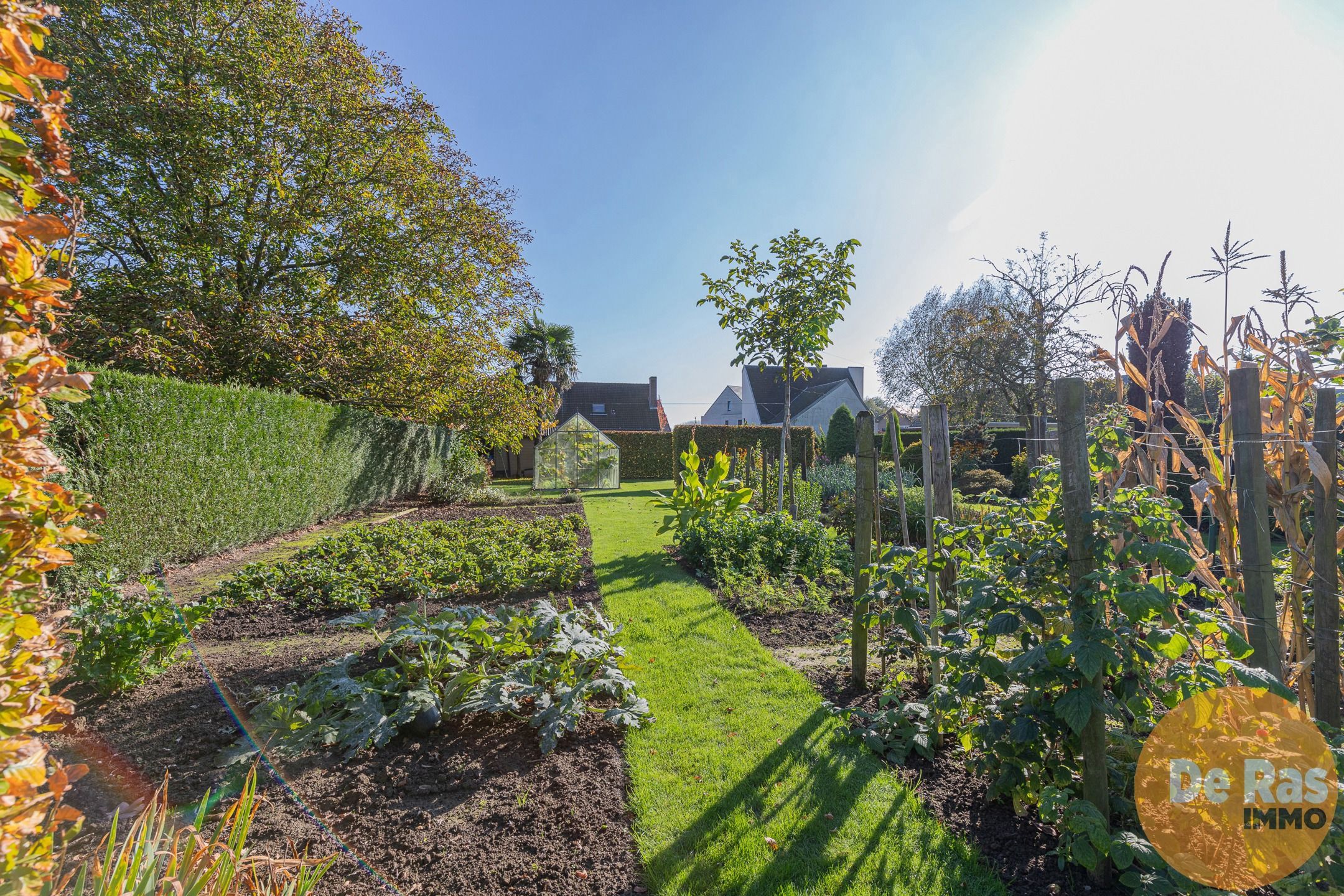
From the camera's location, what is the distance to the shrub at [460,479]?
48.1 ft

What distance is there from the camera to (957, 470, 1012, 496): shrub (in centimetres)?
1240

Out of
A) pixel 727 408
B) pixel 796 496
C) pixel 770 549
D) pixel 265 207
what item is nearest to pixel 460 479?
pixel 265 207

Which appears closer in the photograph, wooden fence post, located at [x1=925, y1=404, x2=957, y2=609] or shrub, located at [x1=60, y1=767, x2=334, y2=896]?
shrub, located at [x1=60, y1=767, x2=334, y2=896]

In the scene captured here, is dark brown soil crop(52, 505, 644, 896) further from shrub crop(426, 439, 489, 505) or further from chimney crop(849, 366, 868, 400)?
chimney crop(849, 366, 868, 400)

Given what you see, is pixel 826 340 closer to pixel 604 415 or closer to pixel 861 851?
pixel 861 851

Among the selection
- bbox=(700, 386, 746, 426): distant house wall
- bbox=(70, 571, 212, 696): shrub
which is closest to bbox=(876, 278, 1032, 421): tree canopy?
bbox=(70, 571, 212, 696): shrub

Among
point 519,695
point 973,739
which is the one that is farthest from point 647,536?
point 973,739

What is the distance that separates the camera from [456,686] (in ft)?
9.84

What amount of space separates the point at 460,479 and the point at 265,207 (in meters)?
7.19

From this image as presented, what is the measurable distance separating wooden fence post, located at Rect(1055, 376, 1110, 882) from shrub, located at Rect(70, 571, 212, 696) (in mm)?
4337

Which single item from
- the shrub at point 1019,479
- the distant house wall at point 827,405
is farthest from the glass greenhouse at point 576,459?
the distant house wall at point 827,405

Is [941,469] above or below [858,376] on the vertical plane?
below

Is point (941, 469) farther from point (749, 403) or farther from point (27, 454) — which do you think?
point (749, 403)

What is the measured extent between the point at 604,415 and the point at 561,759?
1294 inches
